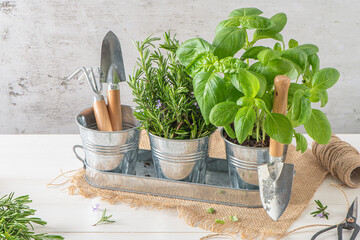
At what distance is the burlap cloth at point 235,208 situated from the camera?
2.79 ft

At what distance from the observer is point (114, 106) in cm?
101

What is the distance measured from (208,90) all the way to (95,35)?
51.6 inches

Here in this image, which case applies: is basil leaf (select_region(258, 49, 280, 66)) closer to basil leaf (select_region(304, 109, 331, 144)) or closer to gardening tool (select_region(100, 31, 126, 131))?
basil leaf (select_region(304, 109, 331, 144))

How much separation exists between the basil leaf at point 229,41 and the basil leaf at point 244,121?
126 mm

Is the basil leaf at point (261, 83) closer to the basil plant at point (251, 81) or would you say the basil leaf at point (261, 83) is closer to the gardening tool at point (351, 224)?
the basil plant at point (251, 81)

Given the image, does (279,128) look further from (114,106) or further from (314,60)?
(114,106)

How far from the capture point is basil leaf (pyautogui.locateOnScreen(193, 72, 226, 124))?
82 cm

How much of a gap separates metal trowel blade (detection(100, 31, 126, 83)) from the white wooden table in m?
0.26

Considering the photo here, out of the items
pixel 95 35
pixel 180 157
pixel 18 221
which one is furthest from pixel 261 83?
pixel 95 35

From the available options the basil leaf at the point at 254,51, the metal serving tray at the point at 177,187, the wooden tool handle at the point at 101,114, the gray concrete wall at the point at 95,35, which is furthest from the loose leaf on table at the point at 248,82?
the gray concrete wall at the point at 95,35

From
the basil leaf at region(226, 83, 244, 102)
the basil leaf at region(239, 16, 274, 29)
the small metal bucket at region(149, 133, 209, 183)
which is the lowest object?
the small metal bucket at region(149, 133, 209, 183)

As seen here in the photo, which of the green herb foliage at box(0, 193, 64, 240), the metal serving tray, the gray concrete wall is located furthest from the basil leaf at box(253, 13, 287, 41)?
the gray concrete wall

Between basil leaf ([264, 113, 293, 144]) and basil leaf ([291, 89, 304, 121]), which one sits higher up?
basil leaf ([291, 89, 304, 121])

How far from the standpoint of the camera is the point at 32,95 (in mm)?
2145
